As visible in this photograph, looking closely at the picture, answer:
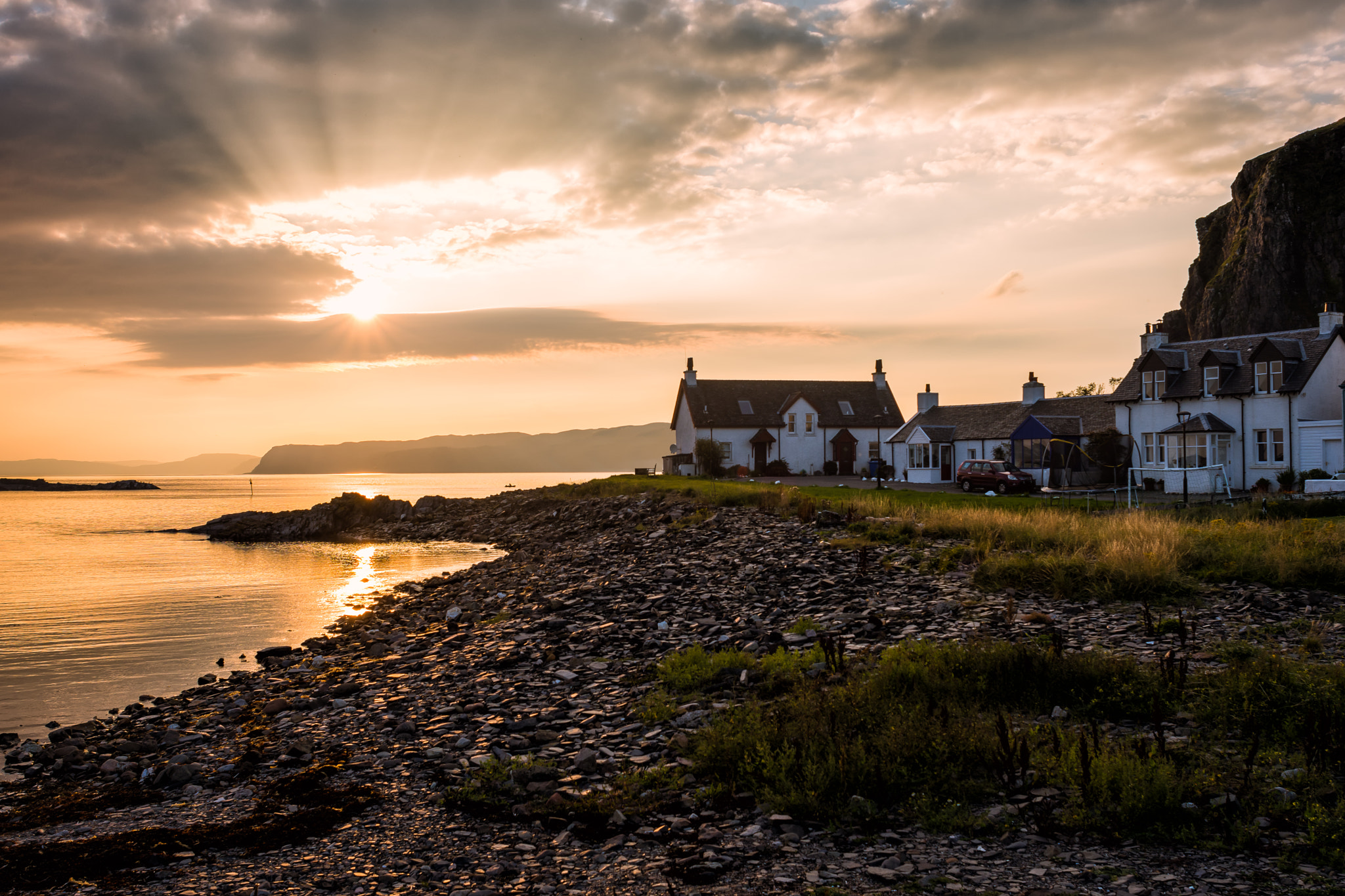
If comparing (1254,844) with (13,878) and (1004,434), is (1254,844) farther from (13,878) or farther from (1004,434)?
(1004,434)

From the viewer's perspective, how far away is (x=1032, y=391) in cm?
5288

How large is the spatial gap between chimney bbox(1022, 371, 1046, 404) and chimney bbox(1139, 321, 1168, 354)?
6587mm

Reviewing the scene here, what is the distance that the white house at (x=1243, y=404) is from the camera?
37406 mm

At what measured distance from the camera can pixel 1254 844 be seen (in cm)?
570

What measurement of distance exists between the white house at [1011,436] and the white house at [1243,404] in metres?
3.36

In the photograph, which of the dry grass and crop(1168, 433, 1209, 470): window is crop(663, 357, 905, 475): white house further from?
the dry grass

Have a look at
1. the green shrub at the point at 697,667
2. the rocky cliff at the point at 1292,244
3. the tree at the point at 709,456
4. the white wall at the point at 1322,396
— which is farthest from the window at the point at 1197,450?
the rocky cliff at the point at 1292,244

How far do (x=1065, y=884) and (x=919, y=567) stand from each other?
11.3 metres

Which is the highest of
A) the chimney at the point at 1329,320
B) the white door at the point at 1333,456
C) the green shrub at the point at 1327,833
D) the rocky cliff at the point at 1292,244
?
the rocky cliff at the point at 1292,244

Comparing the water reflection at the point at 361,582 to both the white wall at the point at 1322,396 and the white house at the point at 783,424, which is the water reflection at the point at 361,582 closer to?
the white house at the point at 783,424

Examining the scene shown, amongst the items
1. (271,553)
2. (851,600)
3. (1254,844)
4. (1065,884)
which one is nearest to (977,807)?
(1065,884)

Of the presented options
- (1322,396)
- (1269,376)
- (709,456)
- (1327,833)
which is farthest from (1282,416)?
(1327,833)

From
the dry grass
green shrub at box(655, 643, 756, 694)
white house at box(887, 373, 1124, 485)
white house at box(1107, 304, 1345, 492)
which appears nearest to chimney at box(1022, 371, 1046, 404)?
white house at box(887, 373, 1124, 485)

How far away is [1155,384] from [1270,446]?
6.49 m
